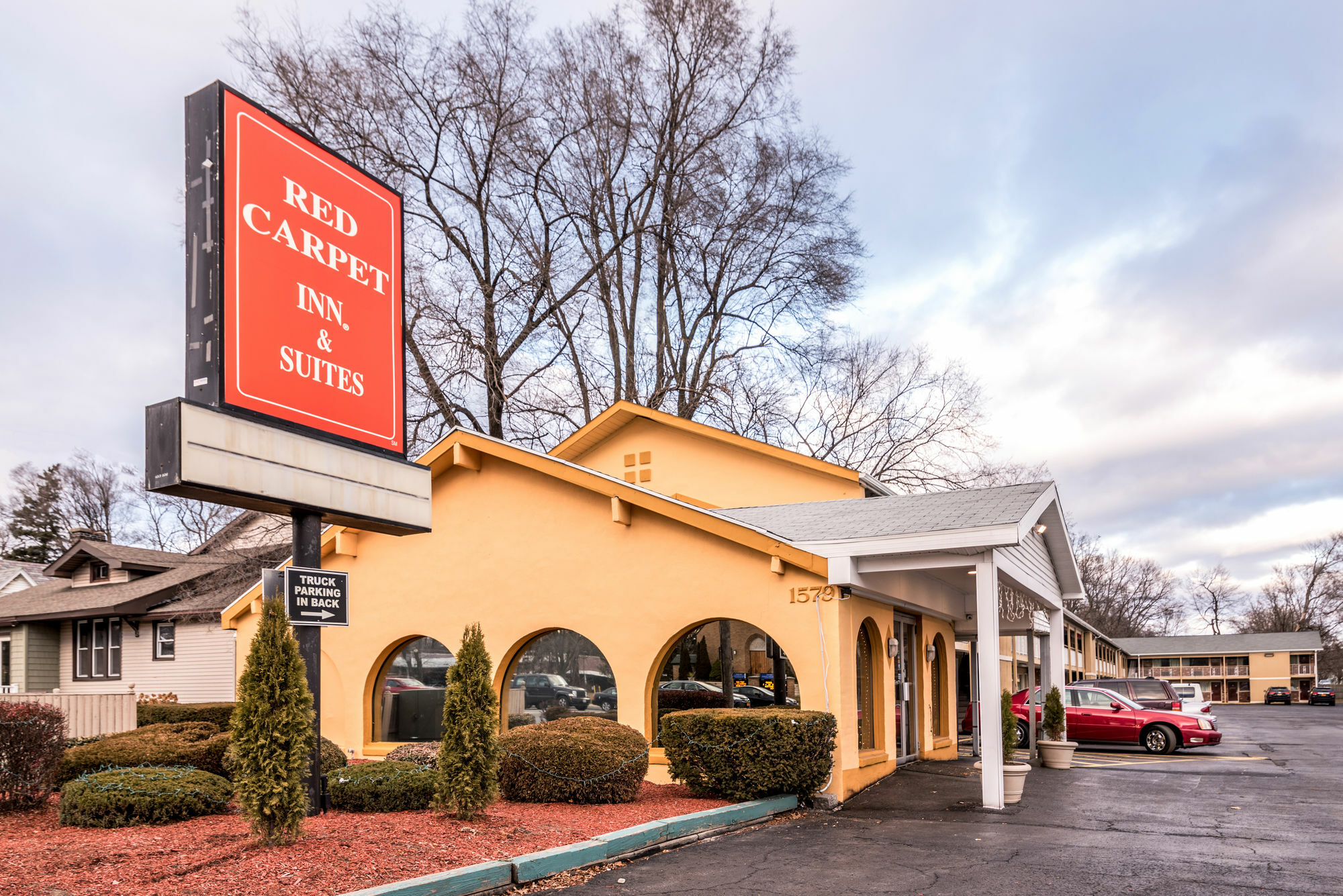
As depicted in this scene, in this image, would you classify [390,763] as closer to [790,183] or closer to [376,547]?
[376,547]

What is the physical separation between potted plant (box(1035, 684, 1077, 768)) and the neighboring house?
19238 mm

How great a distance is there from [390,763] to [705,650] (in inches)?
202

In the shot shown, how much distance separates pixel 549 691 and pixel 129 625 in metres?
20.6

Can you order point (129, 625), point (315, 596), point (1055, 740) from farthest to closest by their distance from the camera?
point (129, 625)
point (1055, 740)
point (315, 596)

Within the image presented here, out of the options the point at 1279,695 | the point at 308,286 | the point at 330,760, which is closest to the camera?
the point at 308,286

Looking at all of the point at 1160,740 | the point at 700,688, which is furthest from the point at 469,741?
the point at 1160,740

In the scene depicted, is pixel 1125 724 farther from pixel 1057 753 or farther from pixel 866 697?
pixel 866 697

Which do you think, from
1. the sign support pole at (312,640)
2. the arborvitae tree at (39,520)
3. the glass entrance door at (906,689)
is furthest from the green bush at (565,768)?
the arborvitae tree at (39,520)

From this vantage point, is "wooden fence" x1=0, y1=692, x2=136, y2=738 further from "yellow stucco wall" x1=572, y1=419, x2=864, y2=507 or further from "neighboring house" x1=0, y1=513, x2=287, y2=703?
"neighboring house" x1=0, y1=513, x2=287, y2=703

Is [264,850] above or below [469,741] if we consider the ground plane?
below

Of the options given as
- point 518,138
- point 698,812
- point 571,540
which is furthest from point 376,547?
point 518,138

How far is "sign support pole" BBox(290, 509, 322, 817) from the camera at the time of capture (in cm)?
882

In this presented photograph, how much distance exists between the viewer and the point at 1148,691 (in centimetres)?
2738

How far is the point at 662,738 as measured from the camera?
12.0m
